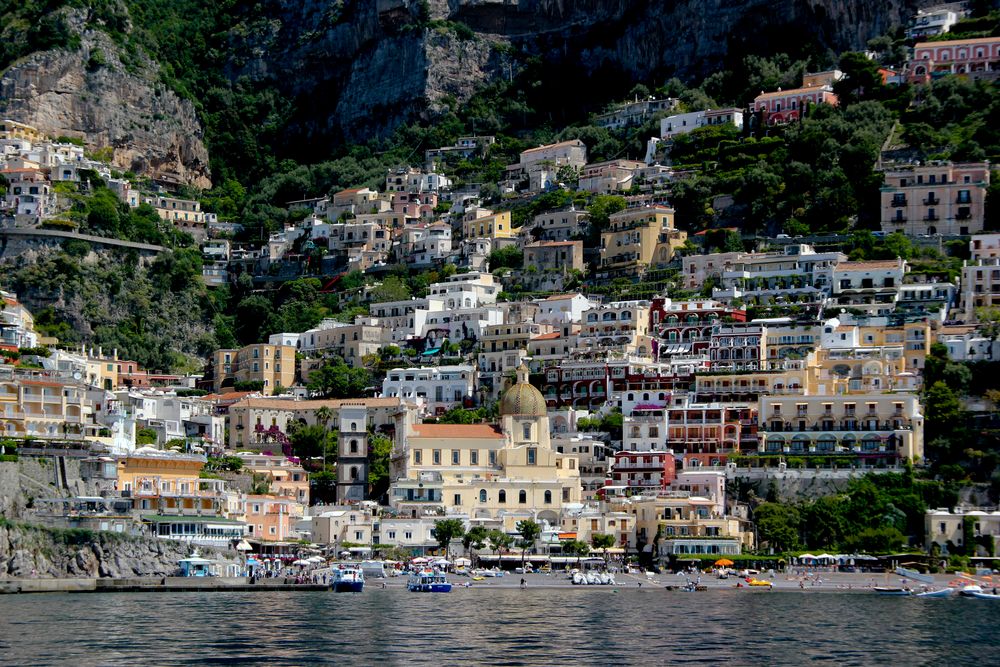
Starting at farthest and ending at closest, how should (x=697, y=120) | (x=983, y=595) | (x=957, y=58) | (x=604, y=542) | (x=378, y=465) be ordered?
1. (x=697, y=120)
2. (x=957, y=58)
3. (x=378, y=465)
4. (x=604, y=542)
5. (x=983, y=595)

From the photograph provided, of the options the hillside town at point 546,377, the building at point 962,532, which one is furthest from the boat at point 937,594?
the hillside town at point 546,377

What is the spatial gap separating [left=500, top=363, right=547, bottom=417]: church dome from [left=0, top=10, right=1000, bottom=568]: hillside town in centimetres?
14

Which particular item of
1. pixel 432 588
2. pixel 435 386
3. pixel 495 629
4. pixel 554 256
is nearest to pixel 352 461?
pixel 435 386

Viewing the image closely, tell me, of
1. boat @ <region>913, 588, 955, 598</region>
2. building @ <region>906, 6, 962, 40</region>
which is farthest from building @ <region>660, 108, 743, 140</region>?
boat @ <region>913, 588, 955, 598</region>

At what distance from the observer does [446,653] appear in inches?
2470

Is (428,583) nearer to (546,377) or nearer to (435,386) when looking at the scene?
(546,377)

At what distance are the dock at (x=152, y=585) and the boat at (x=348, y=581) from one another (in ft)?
2.87

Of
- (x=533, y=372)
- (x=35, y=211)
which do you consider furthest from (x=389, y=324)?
(x=35, y=211)

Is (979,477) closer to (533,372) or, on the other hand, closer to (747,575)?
(747,575)

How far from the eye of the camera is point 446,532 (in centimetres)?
9681

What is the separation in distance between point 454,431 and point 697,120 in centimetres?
4950

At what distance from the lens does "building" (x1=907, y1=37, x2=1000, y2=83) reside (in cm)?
13800

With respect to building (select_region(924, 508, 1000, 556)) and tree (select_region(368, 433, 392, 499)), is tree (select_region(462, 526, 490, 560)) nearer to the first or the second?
tree (select_region(368, 433, 392, 499))

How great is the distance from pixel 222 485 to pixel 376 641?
35503mm
